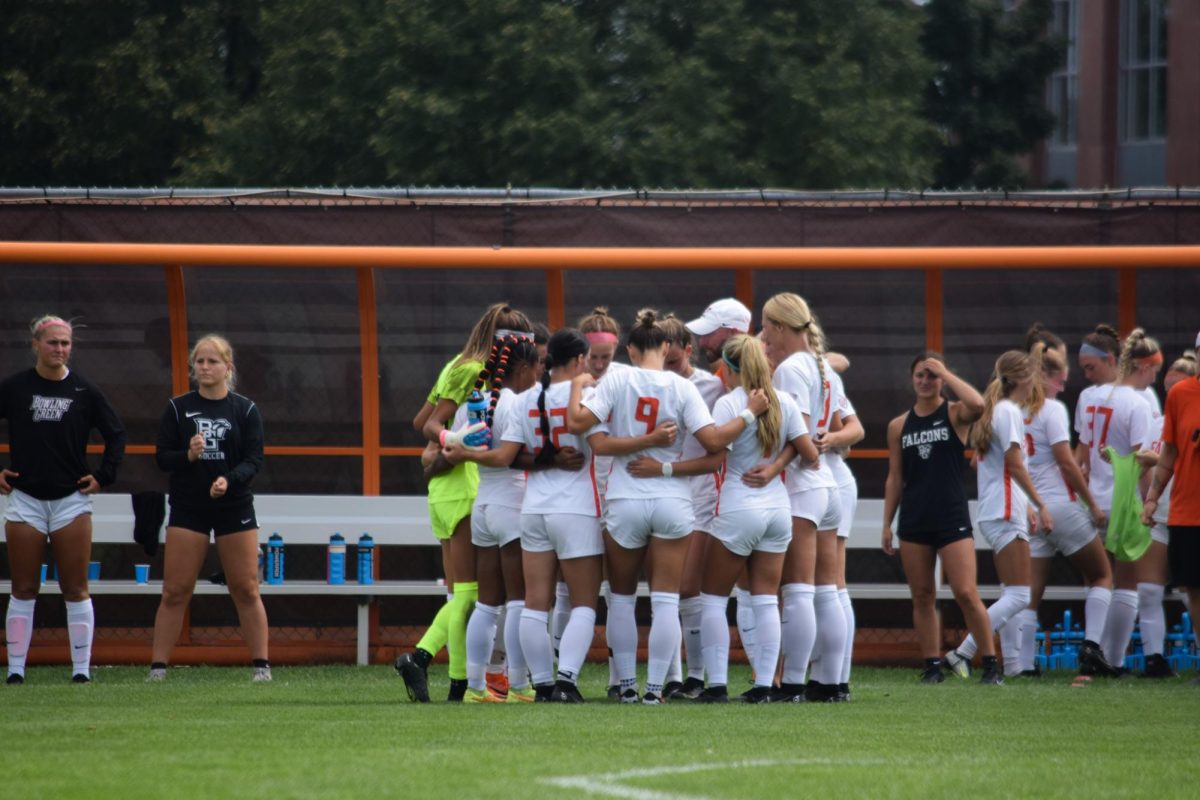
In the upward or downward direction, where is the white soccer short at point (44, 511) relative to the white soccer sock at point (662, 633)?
upward

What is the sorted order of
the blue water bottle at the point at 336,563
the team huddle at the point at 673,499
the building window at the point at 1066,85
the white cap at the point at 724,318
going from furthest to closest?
1. the building window at the point at 1066,85
2. the blue water bottle at the point at 336,563
3. the white cap at the point at 724,318
4. the team huddle at the point at 673,499

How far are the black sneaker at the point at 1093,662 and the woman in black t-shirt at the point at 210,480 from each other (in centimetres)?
465

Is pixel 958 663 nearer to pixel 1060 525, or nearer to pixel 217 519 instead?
pixel 1060 525

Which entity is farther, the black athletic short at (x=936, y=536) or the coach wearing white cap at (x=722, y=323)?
the black athletic short at (x=936, y=536)

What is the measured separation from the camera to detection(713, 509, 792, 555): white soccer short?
7883 millimetres

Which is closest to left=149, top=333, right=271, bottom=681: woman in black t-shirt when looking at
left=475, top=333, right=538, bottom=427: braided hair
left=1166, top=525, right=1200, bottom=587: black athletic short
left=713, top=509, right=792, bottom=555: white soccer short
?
left=475, top=333, right=538, bottom=427: braided hair

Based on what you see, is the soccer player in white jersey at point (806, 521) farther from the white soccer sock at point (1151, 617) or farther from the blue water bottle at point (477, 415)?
the white soccer sock at point (1151, 617)

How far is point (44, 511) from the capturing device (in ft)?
31.1

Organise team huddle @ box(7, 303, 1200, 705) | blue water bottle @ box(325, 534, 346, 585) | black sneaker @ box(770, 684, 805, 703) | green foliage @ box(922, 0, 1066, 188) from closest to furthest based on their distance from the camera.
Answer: team huddle @ box(7, 303, 1200, 705), black sneaker @ box(770, 684, 805, 703), blue water bottle @ box(325, 534, 346, 585), green foliage @ box(922, 0, 1066, 188)

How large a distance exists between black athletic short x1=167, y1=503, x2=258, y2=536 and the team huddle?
18mm

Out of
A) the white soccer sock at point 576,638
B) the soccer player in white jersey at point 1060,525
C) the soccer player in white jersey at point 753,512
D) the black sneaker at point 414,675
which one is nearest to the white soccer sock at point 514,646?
the white soccer sock at point 576,638

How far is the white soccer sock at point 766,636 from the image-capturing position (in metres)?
8.03

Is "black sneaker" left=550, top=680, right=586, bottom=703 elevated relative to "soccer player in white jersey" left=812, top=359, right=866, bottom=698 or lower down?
lower down

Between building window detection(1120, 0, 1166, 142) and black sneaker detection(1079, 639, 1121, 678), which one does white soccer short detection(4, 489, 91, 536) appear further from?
building window detection(1120, 0, 1166, 142)
